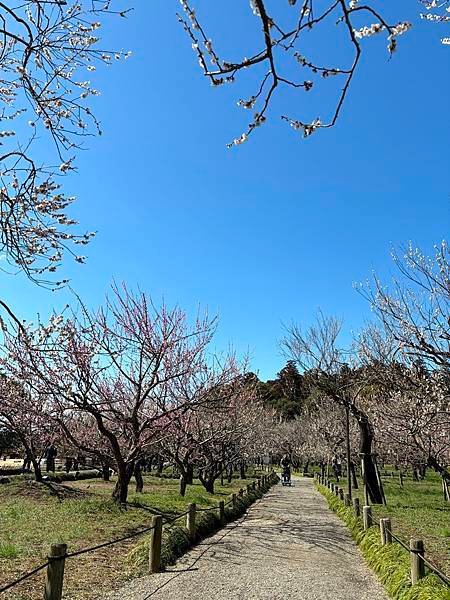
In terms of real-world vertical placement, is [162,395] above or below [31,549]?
above

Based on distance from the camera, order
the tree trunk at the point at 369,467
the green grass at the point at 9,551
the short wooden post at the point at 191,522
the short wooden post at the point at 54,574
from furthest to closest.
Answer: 1. the tree trunk at the point at 369,467
2. the short wooden post at the point at 191,522
3. the green grass at the point at 9,551
4. the short wooden post at the point at 54,574

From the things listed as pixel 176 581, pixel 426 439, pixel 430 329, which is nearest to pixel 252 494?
pixel 426 439

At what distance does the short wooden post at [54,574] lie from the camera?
190 inches

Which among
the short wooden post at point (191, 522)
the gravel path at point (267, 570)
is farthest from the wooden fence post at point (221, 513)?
the short wooden post at point (191, 522)

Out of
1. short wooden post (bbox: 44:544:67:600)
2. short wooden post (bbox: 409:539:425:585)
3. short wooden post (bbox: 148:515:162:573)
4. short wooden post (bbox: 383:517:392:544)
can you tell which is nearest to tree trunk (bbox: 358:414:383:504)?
short wooden post (bbox: 383:517:392:544)

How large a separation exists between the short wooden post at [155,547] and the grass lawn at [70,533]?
1.02 ft

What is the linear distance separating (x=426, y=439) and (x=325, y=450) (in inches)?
816

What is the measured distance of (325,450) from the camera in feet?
116

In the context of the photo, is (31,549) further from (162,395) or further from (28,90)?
(162,395)

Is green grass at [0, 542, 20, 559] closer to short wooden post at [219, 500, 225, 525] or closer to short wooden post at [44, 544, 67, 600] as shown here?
short wooden post at [44, 544, 67, 600]

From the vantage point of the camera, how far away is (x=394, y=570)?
22.7 feet

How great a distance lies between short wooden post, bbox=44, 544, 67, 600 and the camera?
483cm

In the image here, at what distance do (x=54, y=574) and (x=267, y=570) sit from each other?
4.06 m

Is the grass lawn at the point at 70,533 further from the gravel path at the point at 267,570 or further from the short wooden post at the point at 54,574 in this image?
the short wooden post at the point at 54,574
